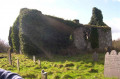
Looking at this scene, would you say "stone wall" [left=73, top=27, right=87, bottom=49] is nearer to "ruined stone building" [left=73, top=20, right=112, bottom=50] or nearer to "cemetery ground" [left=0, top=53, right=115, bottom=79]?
"ruined stone building" [left=73, top=20, right=112, bottom=50]

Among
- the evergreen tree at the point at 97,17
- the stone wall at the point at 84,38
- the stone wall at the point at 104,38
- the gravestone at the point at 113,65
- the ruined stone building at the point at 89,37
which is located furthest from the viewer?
the evergreen tree at the point at 97,17

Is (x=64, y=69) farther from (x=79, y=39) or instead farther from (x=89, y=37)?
(x=89, y=37)

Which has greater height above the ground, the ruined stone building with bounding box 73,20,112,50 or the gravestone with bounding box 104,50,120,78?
the ruined stone building with bounding box 73,20,112,50

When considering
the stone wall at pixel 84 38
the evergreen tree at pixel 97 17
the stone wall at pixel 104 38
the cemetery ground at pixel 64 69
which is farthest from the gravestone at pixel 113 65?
the evergreen tree at pixel 97 17

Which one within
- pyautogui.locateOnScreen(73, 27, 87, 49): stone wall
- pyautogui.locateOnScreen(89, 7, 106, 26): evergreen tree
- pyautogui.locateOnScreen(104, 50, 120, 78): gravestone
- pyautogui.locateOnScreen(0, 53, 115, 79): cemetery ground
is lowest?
pyautogui.locateOnScreen(0, 53, 115, 79): cemetery ground

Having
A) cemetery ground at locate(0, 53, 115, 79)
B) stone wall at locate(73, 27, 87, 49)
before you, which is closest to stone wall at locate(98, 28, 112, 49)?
stone wall at locate(73, 27, 87, 49)

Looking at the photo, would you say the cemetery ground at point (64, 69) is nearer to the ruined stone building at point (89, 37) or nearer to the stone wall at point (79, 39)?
the stone wall at point (79, 39)

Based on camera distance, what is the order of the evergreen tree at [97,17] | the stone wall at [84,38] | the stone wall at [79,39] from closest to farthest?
the stone wall at [79,39] → the stone wall at [84,38] → the evergreen tree at [97,17]

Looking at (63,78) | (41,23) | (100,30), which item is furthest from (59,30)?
(63,78)

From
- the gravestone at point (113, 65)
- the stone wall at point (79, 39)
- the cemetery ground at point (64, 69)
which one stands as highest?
the stone wall at point (79, 39)

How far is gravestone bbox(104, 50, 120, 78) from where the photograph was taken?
23.2 feet

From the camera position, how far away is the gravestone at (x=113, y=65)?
23.2 feet

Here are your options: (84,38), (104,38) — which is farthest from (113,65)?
(104,38)

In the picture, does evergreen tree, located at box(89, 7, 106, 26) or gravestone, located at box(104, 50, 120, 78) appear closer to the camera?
gravestone, located at box(104, 50, 120, 78)
